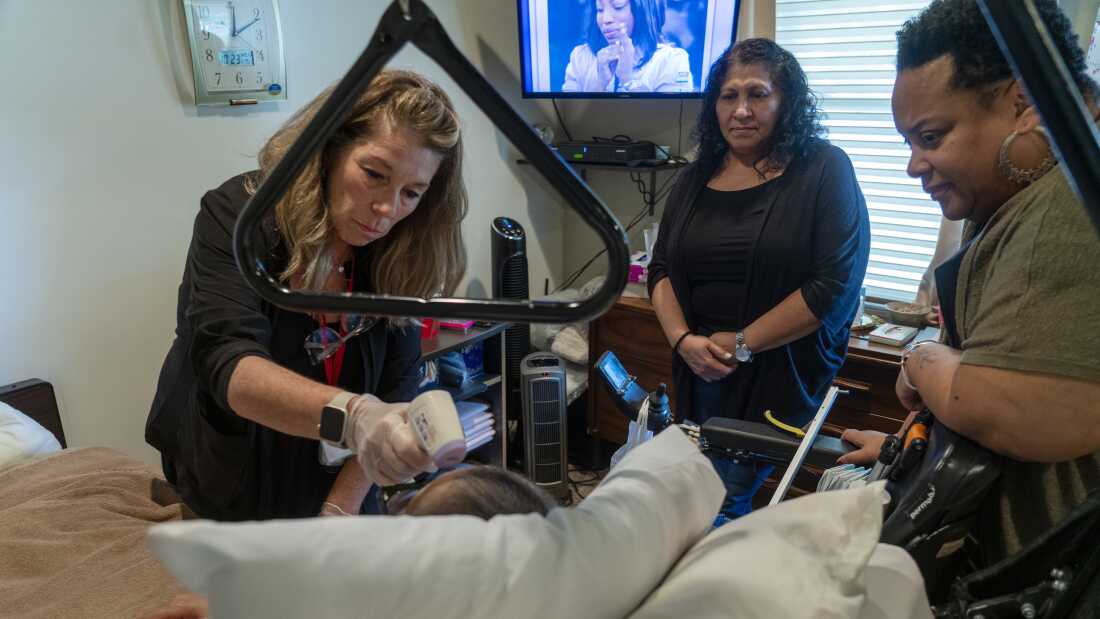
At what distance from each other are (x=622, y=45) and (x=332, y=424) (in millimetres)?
2291

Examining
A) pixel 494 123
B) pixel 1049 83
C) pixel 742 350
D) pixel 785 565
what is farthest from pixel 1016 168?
pixel 742 350

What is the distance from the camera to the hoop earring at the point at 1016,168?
813mm

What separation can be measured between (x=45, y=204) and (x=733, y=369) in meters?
1.86

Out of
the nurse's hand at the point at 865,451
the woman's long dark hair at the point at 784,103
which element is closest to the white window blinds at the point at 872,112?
the woman's long dark hair at the point at 784,103

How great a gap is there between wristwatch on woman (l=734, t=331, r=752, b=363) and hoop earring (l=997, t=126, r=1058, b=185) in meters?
0.97

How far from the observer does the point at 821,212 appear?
175 centimetres

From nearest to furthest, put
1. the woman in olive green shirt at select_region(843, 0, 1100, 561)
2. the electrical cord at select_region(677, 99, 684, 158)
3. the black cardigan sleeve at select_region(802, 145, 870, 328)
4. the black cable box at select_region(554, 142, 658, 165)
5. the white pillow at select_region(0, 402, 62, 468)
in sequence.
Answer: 1. the woman in olive green shirt at select_region(843, 0, 1100, 561)
2. the white pillow at select_region(0, 402, 62, 468)
3. the black cardigan sleeve at select_region(802, 145, 870, 328)
4. the black cable box at select_region(554, 142, 658, 165)
5. the electrical cord at select_region(677, 99, 684, 158)

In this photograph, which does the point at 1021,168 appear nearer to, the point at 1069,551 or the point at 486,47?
the point at 1069,551

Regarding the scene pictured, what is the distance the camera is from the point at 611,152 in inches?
113

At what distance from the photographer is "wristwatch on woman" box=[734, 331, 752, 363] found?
70.8 inches

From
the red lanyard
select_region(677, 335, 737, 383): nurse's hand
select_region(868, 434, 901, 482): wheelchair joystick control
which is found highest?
the red lanyard

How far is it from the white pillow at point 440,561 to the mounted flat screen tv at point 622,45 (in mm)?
2330

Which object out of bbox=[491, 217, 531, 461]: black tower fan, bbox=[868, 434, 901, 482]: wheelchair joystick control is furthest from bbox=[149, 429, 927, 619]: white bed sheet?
bbox=[491, 217, 531, 461]: black tower fan

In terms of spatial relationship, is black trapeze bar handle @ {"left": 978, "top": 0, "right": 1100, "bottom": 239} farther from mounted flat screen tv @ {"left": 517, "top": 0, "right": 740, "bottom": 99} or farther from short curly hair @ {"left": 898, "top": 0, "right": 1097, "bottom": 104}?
mounted flat screen tv @ {"left": 517, "top": 0, "right": 740, "bottom": 99}
